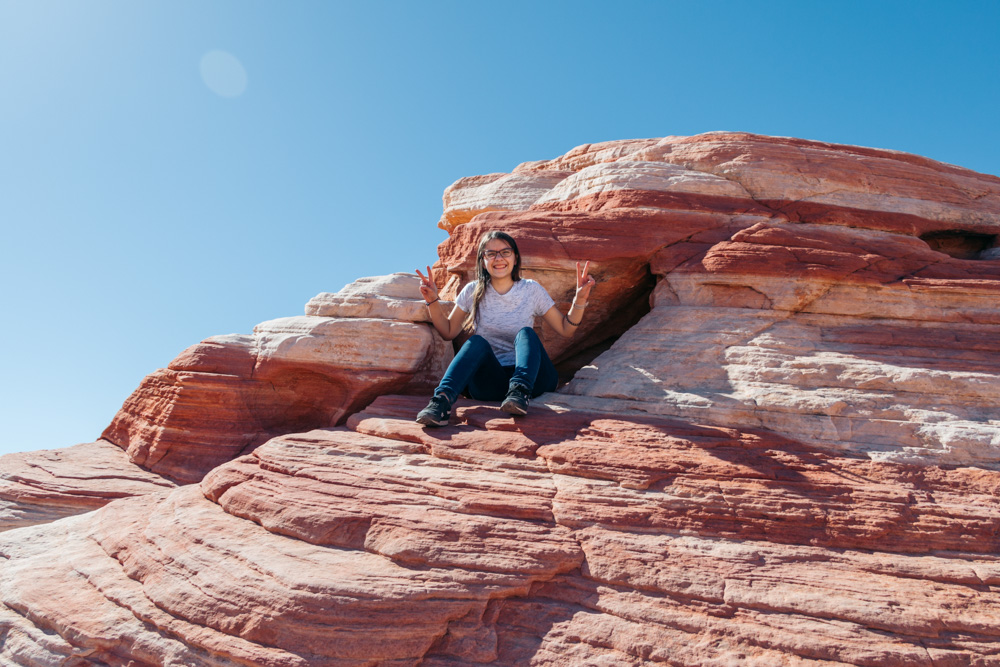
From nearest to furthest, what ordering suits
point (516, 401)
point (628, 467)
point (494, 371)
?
point (628, 467)
point (516, 401)
point (494, 371)

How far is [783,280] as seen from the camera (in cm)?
755

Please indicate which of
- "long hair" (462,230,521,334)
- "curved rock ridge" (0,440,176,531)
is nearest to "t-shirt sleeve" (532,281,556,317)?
"long hair" (462,230,521,334)

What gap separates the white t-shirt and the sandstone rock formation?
3.10 ft

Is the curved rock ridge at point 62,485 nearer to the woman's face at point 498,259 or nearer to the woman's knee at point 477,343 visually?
the woman's knee at point 477,343

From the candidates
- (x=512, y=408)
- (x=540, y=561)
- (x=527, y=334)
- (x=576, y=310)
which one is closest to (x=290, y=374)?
(x=527, y=334)

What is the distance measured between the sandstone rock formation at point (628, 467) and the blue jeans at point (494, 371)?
366 millimetres

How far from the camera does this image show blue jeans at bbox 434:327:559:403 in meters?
6.55

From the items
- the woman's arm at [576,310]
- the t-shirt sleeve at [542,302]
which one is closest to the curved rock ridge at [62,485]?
the t-shirt sleeve at [542,302]

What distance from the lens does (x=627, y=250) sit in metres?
8.36

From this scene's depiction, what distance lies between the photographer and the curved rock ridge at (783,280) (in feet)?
20.6

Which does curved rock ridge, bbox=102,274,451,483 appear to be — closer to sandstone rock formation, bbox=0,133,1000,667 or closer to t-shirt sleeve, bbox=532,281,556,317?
sandstone rock formation, bbox=0,133,1000,667

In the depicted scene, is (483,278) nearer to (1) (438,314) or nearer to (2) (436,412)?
(1) (438,314)

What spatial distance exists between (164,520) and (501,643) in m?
3.84

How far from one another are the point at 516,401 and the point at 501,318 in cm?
159
